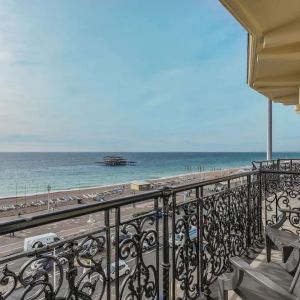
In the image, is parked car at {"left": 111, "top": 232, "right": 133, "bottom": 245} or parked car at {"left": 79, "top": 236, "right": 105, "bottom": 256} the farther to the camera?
parked car at {"left": 111, "top": 232, "right": 133, "bottom": 245}

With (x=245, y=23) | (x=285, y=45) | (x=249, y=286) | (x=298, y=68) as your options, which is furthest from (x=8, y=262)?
(x=298, y=68)

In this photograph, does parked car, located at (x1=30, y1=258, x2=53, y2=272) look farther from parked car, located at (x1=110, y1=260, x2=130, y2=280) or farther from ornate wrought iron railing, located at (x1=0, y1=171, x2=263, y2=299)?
parked car, located at (x1=110, y1=260, x2=130, y2=280)

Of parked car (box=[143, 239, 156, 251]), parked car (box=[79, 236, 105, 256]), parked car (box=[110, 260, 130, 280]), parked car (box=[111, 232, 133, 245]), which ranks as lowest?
parked car (box=[110, 260, 130, 280])

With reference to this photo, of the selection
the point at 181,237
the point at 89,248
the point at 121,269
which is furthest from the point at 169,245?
the point at 89,248

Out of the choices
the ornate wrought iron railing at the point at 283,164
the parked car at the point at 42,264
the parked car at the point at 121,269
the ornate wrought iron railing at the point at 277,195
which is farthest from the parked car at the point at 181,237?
the ornate wrought iron railing at the point at 283,164

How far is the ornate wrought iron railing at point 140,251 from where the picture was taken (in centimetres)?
103

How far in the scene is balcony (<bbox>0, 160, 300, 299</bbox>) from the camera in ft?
3.36

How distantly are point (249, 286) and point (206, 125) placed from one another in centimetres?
7885

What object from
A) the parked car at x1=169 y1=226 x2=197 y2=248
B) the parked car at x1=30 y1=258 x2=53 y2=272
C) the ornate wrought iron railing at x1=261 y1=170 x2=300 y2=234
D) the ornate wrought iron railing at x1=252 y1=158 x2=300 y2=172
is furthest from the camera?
the ornate wrought iron railing at x1=252 y1=158 x2=300 y2=172

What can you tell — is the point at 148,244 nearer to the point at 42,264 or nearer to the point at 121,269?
the point at 121,269

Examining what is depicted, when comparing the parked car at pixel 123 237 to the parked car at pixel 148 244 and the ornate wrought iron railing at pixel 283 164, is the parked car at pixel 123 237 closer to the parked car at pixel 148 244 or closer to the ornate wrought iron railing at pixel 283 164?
the parked car at pixel 148 244

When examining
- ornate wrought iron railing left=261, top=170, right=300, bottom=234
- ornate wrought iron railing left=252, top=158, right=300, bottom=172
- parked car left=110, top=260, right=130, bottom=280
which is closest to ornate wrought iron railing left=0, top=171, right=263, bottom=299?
parked car left=110, top=260, right=130, bottom=280

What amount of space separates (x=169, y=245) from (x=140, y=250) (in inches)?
14.5

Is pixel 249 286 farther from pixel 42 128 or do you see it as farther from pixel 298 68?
pixel 42 128
